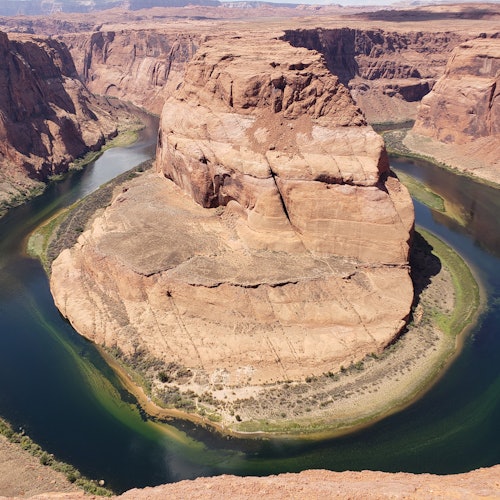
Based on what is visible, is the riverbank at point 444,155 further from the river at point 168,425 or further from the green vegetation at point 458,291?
the river at point 168,425

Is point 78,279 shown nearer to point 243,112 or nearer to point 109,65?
point 243,112

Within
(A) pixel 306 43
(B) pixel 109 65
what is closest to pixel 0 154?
(A) pixel 306 43

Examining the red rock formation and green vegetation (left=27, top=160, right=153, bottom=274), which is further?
green vegetation (left=27, top=160, right=153, bottom=274)

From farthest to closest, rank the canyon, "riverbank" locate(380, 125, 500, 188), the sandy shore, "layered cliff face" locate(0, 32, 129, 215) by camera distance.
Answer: "riverbank" locate(380, 125, 500, 188), "layered cliff face" locate(0, 32, 129, 215), the canyon, the sandy shore

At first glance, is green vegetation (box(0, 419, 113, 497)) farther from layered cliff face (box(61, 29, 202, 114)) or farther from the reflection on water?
layered cliff face (box(61, 29, 202, 114))

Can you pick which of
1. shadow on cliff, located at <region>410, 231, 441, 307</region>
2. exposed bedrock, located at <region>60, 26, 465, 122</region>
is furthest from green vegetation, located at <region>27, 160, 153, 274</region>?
exposed bedrock, located at <region>60, 26, 465, 122</region>

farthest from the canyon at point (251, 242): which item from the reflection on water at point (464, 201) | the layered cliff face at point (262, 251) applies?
the reflection on water at point (464, 201)
